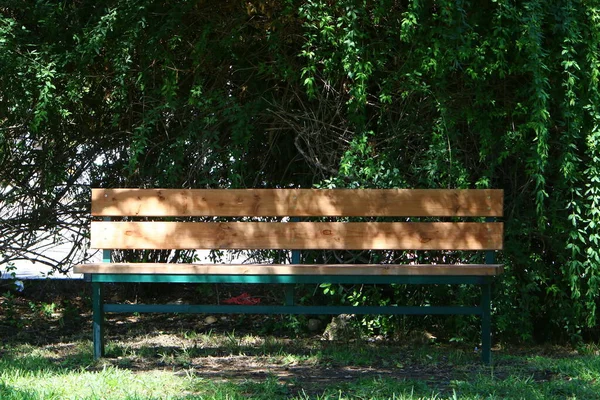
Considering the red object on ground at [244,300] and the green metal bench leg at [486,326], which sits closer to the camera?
the green metal bench leg at [486,326]

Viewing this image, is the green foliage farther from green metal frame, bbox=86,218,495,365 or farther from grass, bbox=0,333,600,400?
grass, bbox=0,333,600,400

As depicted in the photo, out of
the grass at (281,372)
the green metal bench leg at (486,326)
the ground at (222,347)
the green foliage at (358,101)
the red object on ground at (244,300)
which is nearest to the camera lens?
the grass at (281,372)

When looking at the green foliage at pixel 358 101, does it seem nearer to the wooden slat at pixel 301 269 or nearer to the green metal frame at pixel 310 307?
the green metal frame at pixel 310 307

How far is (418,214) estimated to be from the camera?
5410mm

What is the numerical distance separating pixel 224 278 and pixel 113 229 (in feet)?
2.71

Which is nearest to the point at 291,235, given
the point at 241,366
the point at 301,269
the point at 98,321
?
the point at 301,269

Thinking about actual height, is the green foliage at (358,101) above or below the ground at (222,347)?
above

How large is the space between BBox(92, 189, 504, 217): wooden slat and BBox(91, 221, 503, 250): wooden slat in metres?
0.09

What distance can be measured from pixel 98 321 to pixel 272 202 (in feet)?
4.20

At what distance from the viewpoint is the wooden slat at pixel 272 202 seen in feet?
17.8

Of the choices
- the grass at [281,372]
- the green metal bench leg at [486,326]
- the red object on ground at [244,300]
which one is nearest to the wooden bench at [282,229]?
the green metal bench leg at [486,326]

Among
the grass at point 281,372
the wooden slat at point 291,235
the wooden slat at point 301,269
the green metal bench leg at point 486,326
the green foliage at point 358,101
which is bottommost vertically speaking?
the grass at point 281,372

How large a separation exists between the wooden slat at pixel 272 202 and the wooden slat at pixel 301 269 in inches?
16.9

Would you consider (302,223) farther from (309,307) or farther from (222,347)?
(222,347)
